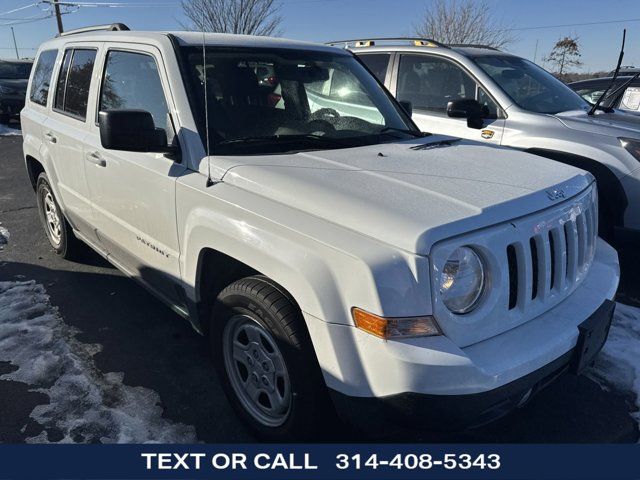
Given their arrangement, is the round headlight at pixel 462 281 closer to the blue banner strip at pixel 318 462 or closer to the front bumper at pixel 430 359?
the front bumper at pixel 430 359

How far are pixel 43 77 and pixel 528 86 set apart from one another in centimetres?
478

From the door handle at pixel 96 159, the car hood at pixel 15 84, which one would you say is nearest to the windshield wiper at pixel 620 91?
the door handle at pixel 96 159

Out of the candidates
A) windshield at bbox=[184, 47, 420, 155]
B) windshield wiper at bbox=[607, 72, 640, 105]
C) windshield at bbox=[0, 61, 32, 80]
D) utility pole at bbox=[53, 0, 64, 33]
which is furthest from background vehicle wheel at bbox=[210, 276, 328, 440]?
utility pole at bbox=[53, 0, 64, 33]

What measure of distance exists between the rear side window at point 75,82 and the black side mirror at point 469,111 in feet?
10.0

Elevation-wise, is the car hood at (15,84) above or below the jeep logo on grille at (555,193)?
below

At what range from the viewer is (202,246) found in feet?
8.34

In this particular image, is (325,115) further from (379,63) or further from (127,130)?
(379,63)

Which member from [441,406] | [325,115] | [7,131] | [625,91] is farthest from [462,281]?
[7,131]

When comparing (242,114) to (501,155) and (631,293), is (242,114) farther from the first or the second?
(631,293)

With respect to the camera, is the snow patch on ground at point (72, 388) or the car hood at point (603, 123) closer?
the snow patch on ground at point (72, 388)

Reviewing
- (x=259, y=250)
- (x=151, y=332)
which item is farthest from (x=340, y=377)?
(x=151, y=332)

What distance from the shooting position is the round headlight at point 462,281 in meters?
1.90

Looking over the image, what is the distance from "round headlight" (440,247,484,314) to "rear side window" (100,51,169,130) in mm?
1859

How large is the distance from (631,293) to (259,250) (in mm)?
3678
